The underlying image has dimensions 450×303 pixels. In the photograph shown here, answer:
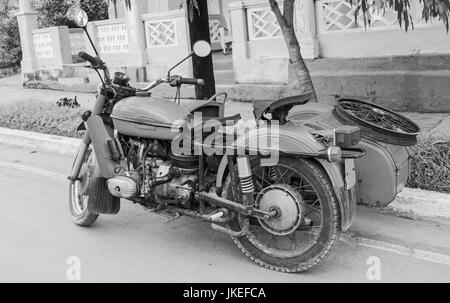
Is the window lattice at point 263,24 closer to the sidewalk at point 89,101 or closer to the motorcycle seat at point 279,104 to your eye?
the sidewalk at point 89,101

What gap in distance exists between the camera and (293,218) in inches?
150

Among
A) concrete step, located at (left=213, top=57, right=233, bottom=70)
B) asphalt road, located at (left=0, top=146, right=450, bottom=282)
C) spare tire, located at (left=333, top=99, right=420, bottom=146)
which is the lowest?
asphalt road, located at (left=0, top=146, right=450, bottom=282)

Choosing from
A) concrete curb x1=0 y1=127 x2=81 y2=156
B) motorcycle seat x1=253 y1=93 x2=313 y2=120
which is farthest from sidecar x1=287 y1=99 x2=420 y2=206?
concrete curb x1=0 y1=127 x2=81 y2=156

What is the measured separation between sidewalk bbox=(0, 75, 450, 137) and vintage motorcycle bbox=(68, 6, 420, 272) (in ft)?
1.98

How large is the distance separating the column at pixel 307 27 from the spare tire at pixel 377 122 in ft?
15.3

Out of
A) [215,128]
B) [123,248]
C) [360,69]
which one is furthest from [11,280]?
[360,69]

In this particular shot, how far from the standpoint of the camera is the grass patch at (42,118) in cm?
848

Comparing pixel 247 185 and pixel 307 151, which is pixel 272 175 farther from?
pixel 307 151

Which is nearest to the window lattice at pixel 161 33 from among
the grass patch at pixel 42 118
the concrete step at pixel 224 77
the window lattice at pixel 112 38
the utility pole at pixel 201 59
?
the window lattice at pixel 112 38

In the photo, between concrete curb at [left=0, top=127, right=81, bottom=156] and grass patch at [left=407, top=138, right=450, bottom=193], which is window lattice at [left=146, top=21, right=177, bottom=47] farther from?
grass patch at [left=407, top=138, right=450, bottom=193]

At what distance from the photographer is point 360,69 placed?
28.5ft

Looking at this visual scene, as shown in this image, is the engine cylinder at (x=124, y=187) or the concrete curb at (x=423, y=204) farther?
the concrete curb at (x=423, y=204)

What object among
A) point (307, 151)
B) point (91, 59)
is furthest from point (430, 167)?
point (91, 59)

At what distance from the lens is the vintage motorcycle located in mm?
3781
